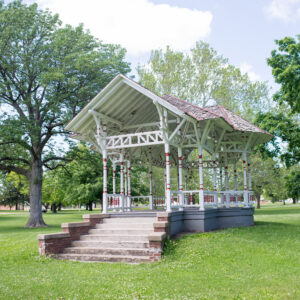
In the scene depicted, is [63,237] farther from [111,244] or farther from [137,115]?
[137,115]

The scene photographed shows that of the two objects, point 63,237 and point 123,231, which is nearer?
point 63,237

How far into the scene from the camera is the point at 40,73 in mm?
24938

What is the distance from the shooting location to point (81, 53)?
25.4m

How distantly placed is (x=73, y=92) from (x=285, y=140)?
15.2 m

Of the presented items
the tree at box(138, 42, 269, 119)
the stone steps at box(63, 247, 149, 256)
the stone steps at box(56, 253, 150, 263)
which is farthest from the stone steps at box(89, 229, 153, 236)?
the tree at box(138, 42, 269, 119)

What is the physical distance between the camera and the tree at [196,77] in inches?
1298

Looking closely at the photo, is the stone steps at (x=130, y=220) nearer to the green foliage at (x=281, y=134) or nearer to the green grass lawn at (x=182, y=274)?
the green grass lawn at (x=182, y=274)

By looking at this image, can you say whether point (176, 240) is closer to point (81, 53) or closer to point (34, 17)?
point (81, 53)

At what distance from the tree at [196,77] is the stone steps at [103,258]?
926 inches

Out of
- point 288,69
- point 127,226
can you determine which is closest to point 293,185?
point 288,69

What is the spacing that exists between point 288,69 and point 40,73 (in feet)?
53.8

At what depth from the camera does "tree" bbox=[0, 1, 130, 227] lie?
80.5 feet

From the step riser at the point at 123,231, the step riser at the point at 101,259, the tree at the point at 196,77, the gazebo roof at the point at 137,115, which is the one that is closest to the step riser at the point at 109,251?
the step riser at the point at 101,259

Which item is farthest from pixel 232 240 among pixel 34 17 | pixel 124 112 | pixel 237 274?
pixel 34 17
